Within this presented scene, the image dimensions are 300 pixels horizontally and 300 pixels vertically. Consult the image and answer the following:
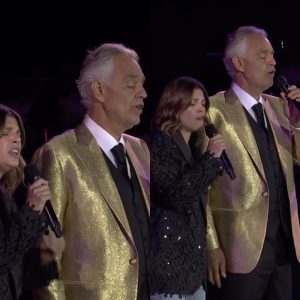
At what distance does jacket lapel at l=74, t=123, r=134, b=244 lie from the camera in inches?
97.1

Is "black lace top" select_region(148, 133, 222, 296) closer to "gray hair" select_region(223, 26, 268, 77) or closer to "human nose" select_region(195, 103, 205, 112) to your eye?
"human nose" select_region(195, 103, 205, 112)

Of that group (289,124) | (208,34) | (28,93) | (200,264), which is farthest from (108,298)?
(208,34)

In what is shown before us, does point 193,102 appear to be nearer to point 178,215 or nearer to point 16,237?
point 178,215

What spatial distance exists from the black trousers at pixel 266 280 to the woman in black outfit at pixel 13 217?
3.96ft

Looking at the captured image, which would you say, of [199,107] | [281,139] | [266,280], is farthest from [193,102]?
[266,280]

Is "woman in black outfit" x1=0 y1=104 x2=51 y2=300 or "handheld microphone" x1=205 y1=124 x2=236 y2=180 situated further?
"handheld microphone" x1=205 y1=124 x2=236 y2=180

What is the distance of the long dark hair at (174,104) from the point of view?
126 inches

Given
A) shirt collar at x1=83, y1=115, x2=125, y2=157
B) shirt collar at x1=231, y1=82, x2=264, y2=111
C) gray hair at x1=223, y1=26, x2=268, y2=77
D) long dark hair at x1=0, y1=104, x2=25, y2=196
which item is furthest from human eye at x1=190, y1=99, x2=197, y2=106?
long dark hair at x1=0, y1=104, x2=25, y2=196

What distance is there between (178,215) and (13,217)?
0.91m

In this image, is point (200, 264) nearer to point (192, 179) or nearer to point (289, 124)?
point (192, 179)

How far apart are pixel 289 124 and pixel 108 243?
53.8 inches

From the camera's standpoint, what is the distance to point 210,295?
379cm

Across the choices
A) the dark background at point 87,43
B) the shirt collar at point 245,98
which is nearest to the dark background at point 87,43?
the dark background at point 87,43

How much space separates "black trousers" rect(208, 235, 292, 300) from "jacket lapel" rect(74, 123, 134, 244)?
974 mm
